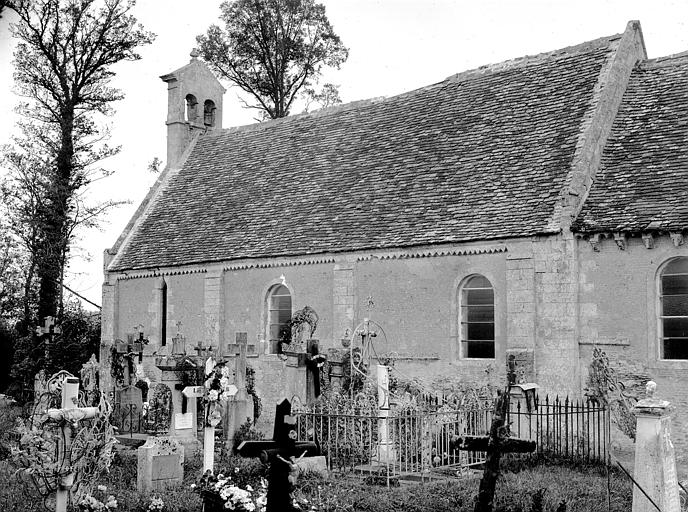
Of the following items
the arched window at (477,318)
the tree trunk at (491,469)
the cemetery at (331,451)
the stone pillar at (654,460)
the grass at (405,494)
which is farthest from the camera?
the arched window at (477,318)

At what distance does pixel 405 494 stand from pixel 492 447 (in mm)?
2982

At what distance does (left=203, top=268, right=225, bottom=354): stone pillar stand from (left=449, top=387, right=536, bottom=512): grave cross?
51.6ft

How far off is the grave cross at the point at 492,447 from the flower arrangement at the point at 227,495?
262cm

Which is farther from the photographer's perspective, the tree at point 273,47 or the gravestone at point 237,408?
the tree at point 273,47

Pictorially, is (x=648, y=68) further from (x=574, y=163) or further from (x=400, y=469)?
(x=400, y=469)

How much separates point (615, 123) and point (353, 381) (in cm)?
897

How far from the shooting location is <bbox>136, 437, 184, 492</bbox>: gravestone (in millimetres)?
13594

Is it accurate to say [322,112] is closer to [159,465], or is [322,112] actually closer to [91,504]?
[159,465]

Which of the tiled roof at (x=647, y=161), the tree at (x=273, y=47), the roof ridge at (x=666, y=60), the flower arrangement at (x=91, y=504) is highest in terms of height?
the tree at (x=273, y=47)

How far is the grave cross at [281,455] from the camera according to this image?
28.9ft

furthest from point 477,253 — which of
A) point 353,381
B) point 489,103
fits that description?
point 489,103

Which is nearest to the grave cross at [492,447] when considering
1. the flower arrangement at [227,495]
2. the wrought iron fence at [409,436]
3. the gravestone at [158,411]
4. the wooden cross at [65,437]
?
the flower arrangement at [227,495]

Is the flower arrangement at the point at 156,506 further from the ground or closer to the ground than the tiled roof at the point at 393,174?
closer to the ground

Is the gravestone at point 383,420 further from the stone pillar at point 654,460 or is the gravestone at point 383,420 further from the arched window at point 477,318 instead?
the stone pillar at point 654,460
